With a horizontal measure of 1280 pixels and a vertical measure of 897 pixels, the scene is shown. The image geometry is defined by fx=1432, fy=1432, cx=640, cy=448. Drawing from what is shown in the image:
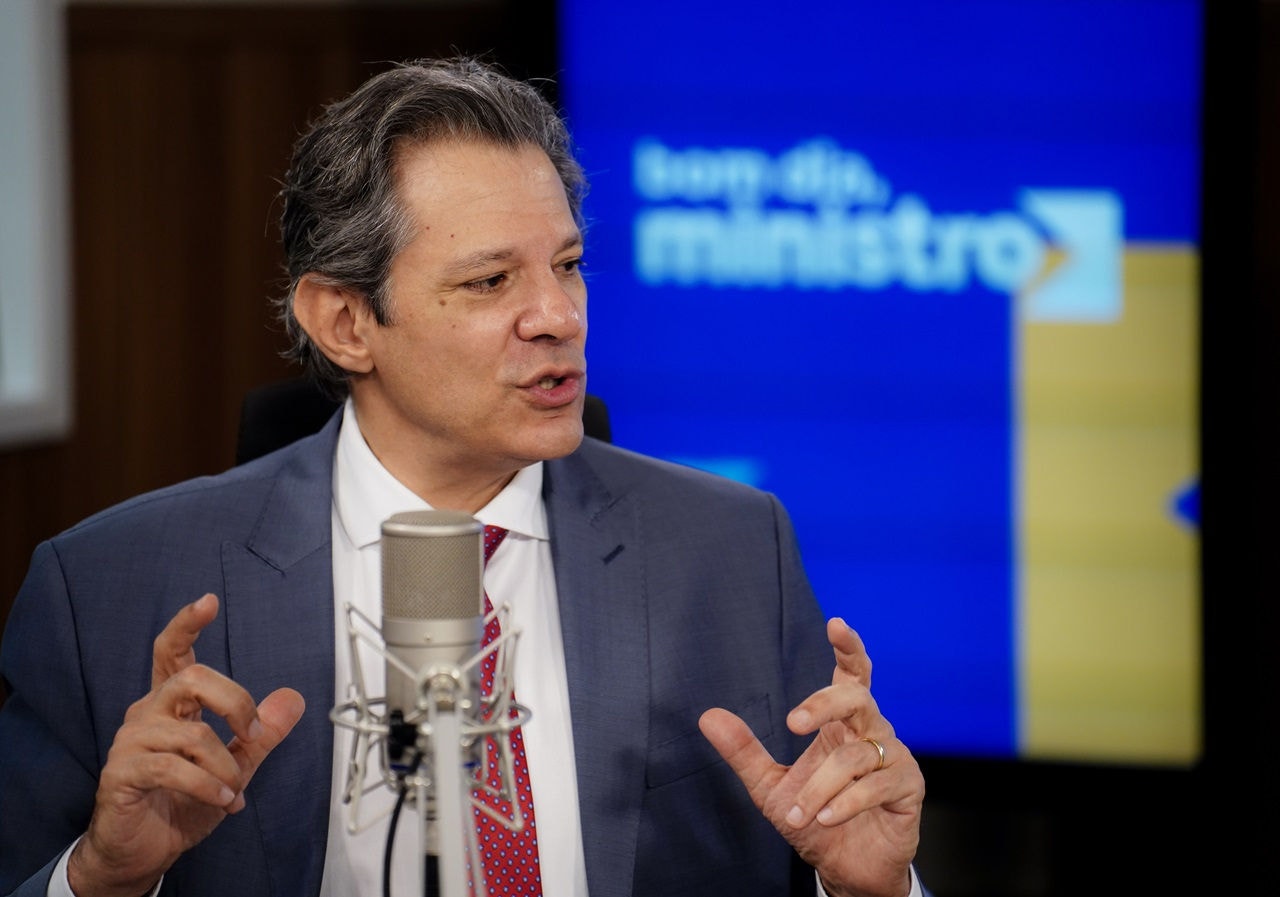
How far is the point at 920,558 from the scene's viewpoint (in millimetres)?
2820

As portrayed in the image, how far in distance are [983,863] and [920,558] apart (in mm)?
772

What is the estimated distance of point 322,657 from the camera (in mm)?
1629

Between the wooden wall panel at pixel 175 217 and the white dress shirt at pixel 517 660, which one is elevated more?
the wooden wall panel at pixel 175 217

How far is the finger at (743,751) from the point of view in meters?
1.42

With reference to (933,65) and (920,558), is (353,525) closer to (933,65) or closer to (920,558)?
(920,558)

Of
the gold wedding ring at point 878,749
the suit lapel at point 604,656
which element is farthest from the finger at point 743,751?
the suit lapel at point 604,656

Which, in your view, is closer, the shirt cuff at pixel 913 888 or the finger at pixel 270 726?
the finger at pixel 270 726

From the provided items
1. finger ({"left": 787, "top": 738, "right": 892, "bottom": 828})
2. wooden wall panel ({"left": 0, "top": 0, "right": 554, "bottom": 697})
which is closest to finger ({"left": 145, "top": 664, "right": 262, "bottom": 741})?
finger ({"left": 787, "top": 738, "right": 892, "bottom": 828})

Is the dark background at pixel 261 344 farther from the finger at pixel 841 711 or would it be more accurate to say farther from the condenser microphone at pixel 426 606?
the condenser microphone at pixel 426 606

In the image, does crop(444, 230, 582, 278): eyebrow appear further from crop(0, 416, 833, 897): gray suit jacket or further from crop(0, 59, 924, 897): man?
crop(0, 416, 833, 897): gray suit jacket

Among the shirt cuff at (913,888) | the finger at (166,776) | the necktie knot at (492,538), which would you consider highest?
the necktie knot at (492,538)

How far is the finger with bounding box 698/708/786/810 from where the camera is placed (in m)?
1.42

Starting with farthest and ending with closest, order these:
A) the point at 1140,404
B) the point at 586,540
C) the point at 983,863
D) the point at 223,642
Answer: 1. the point at 983,863
2. the point at 1140,404
3. the point at 586,540
4. the point at 223,642

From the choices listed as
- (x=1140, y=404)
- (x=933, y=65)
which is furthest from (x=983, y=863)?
(x=933, y=65)
